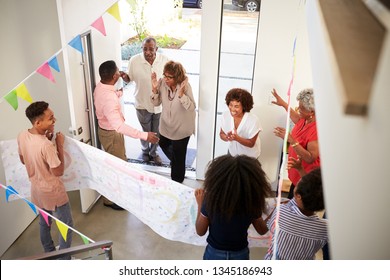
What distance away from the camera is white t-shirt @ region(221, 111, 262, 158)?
129 inches

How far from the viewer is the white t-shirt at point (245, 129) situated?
3.27 meters

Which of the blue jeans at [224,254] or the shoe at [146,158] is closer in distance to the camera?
the blue jeans at [224,254]

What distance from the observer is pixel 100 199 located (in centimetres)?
392

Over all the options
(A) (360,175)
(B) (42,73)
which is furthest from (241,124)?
(A) (360,175)

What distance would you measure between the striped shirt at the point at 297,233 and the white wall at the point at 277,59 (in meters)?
1.79

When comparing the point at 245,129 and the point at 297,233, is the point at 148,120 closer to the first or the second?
the point at 245,129

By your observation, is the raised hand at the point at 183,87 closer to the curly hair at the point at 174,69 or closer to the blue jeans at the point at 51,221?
the curly hair at the point at 174,69

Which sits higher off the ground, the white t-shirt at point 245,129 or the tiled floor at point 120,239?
the white t-shirt at point 245,129

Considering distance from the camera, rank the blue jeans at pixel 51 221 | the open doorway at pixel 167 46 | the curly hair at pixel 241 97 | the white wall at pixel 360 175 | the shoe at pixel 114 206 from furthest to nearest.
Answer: the open doorway at pixel 167 46
the shoe at pixel 114 206
the curly hair at pixel 241 97
the blue jeans at pixel 51 221
the white wall at pixel 360 175

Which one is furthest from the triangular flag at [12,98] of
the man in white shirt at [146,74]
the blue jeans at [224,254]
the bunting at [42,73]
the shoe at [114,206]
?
the blue jeans at [224,254]

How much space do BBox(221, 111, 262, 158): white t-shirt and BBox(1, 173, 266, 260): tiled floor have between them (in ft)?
2.78

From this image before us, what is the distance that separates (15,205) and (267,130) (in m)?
2.36

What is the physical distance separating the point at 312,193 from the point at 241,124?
146 centimetres

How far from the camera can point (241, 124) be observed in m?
3.29
